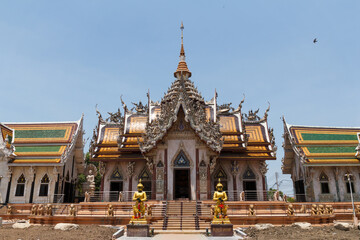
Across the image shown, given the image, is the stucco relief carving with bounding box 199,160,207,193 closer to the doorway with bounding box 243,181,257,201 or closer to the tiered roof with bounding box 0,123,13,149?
the doorway with bounding box 243,181,257,201

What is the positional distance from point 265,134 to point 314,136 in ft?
13.5

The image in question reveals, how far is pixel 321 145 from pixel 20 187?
23666 mm

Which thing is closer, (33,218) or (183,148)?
(33,218)

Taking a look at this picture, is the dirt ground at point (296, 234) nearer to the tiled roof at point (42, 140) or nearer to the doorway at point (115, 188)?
the doorway at point (115, 188)

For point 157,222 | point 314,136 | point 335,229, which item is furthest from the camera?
point 314,136

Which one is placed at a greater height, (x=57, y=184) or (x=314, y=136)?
(x=314, y=136)

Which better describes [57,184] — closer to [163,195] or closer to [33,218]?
[33,218]

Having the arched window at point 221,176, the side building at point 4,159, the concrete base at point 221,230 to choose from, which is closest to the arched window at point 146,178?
the arched window at point 221,176

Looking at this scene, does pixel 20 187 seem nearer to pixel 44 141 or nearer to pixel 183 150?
pixel 44 141

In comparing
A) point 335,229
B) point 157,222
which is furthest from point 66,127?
point 335,229

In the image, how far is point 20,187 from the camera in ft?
72.7

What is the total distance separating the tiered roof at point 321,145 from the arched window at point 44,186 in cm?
1932

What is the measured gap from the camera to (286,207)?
57.8 ft

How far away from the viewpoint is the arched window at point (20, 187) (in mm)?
22000
